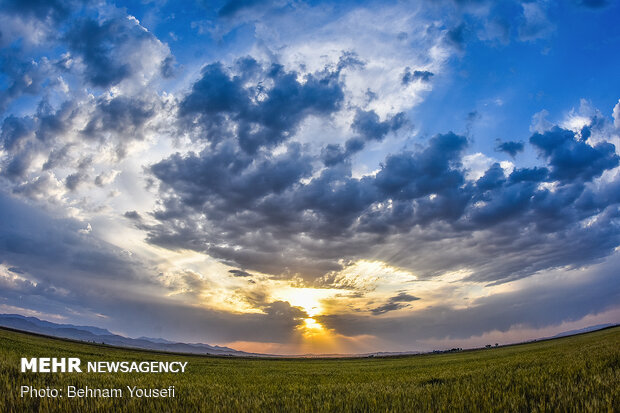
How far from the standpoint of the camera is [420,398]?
5.44 metres

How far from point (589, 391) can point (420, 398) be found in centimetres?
255

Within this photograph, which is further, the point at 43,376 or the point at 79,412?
the point at 43,376

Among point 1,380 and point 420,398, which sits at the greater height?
point 1,380

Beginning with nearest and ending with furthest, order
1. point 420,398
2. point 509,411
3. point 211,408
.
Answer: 1. point 509,411
2. point 211,408
3. point 420,398

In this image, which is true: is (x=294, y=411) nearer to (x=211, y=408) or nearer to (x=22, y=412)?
(x=211, y=408)

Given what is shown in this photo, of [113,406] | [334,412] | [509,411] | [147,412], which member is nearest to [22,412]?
[113,406]

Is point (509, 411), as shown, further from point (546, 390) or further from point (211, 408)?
point (211, 408)

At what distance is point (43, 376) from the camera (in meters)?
7.17

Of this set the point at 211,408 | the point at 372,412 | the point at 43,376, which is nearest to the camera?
the point at 372,412

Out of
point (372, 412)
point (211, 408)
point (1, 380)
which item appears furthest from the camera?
point (1, 380)

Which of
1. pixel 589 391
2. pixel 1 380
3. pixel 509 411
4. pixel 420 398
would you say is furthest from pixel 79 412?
pixel 589 391

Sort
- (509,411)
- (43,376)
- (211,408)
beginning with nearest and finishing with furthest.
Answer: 1. (509,411)
2. (211,408)
3. (43,376)

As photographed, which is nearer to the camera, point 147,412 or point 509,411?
point 509,411

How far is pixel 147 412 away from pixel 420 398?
4.53 meters
